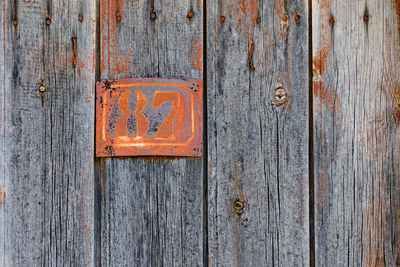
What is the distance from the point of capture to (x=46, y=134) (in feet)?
4.04

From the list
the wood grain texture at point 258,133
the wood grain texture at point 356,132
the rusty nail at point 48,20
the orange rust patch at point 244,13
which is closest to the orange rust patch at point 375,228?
the wood grain texture at point 356,132

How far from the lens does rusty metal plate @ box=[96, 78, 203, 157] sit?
120 centimetres

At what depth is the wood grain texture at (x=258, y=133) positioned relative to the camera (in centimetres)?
119

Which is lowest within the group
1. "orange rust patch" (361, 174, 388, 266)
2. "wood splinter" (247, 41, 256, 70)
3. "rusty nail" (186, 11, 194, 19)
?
"orange rust patch" (361, 174, 388, 266)

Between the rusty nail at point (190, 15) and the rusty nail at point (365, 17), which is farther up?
the rusty nail at point (190, 15)

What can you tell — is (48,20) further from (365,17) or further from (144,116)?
(365,17)

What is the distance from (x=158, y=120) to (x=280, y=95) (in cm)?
38

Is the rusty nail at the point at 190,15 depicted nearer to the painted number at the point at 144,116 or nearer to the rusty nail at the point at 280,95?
the painted number at the point at 144,116

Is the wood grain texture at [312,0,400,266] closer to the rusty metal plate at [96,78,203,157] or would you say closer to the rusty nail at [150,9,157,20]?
the rusty metal plate at [96,78,203,157]

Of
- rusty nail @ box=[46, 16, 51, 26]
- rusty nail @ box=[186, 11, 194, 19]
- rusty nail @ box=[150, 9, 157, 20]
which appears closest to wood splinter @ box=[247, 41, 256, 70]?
rusty nail @ box=[186, 11, 194, 19]

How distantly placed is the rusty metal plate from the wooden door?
3 centimetres

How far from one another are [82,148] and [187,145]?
329 millimetres

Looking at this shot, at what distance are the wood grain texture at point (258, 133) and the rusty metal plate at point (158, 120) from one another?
2.2 inches

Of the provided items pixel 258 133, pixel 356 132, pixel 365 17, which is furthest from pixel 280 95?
pixel 365 17
